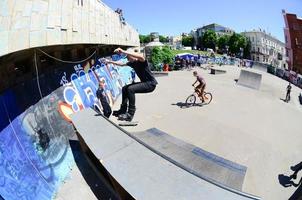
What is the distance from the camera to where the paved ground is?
395 inches

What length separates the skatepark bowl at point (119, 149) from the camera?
472cm

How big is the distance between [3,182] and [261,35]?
14134 centimetres

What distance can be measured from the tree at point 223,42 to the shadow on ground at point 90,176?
12811cm

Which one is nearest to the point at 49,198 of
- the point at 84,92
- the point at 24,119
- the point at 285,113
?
the point at 24,119

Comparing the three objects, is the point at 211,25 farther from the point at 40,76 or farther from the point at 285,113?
the point at 40,76

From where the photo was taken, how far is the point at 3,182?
17.2ft

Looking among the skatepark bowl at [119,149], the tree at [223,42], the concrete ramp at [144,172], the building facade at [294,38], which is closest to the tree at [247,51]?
the tree at [223,42]

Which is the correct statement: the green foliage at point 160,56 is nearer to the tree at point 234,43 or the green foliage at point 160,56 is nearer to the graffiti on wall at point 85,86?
the graffiti on wall at point 85,86

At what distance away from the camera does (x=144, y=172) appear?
4.71m

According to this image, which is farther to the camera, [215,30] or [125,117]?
[215,30]

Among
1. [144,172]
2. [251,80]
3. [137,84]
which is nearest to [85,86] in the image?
[137,84]

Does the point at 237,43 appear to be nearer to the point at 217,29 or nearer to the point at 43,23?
the point at 217,29

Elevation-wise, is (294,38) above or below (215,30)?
below

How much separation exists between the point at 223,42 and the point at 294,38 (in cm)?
6203
